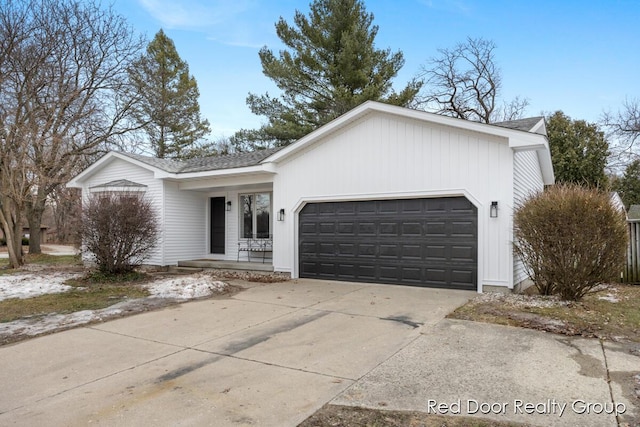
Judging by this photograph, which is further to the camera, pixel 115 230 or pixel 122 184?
pixel 122 184

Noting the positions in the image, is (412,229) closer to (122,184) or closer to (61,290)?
(61,290)

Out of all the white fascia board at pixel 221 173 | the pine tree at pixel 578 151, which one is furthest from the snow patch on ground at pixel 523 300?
the pine tree at pixel 578 151

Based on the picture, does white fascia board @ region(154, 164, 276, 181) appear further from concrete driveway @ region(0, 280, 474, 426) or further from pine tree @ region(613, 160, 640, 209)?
pine tree @ region(613, 160, 640, 209)

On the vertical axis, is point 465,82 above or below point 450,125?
above

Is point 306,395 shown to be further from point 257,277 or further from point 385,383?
point 257,277

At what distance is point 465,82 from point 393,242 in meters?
21.5

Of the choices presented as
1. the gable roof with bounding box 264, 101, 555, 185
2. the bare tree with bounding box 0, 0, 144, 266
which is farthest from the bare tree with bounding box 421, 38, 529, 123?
the bare tree with bounding box 0, 0, 144, 266

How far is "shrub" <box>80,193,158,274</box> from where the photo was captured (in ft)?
32.5

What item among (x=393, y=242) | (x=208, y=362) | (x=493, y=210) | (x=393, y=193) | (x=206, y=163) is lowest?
(x=208, y=362)

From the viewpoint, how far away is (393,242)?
9.55 meters

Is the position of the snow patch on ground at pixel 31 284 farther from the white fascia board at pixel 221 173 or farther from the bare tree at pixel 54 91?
the white fascia board at pixel 221 173

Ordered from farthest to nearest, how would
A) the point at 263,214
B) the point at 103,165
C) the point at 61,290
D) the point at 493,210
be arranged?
1. the point at 103,165
2. the point at 263,214
3. the point at 61,290
4. the point at 493,210

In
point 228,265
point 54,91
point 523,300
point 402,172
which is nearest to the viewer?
point 523,300

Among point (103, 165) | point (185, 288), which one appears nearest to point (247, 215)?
point (185, 288)
